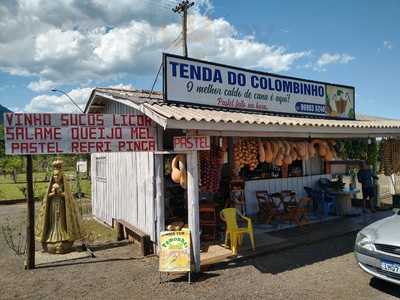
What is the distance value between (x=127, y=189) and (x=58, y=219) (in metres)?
1.89

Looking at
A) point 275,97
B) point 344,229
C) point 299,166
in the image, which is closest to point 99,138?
point 275,97

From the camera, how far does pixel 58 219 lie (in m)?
7.81

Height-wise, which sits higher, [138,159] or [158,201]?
[138,159]

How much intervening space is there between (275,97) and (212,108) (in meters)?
2.30

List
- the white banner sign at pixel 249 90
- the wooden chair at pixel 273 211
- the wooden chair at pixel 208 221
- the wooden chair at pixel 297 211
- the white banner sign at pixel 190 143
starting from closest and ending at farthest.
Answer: the white banner sign at pixel 190 143 < the white banner sign at pixel 249 90 < the wooden chair at pixel 208 221 < the wooden chair at pixel 297 211 < the wooden chair at pixel 273 211

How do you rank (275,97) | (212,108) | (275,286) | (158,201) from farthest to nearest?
(275,97) → (212,108) → (158,201) → (275,286)

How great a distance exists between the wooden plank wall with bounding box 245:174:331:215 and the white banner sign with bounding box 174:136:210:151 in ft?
13.4

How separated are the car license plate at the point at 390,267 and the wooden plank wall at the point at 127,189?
4.40m

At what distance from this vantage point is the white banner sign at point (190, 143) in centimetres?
593

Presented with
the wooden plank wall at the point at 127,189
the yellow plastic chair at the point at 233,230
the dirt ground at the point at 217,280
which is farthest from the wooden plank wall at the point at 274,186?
the wooden plank wall at the point at 127,189

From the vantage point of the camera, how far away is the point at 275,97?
913cm

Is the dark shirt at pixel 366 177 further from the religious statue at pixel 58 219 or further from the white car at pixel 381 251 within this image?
the religious statue at pixel 58 219

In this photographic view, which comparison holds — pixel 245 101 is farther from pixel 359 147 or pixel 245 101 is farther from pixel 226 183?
pixel 359 147

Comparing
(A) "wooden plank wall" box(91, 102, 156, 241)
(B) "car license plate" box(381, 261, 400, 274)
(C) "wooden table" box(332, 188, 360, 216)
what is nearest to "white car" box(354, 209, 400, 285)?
(B) "car license plate" box(381, 261, 400, 274)
